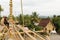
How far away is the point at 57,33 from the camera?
3547cm

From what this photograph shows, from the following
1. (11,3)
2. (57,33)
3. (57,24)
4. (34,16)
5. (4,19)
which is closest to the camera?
(11,3)

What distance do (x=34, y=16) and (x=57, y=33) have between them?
489 cm

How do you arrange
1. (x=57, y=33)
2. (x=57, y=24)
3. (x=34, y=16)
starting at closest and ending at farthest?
(x=57, y=24), (x=57, y=33), (x=34, y=16)

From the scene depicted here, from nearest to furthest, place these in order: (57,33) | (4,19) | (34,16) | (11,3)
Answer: (11,3) → (4,19) → (57,33) → (34,16)

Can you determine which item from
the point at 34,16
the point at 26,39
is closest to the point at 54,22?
the point at 34,16

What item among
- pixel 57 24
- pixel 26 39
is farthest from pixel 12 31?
pixel 57 24

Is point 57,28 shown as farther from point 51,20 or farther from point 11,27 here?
point 11,27

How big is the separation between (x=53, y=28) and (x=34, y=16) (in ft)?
16.1

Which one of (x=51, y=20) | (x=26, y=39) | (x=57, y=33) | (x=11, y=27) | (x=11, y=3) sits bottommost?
(x=57, y=33)

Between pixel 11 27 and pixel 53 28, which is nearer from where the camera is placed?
pixel 11 27

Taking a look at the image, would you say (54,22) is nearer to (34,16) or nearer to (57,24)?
(57,24)

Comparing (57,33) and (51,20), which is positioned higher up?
(51,20)

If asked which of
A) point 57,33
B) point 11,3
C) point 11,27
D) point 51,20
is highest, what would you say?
point 11,3

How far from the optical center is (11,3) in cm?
382
